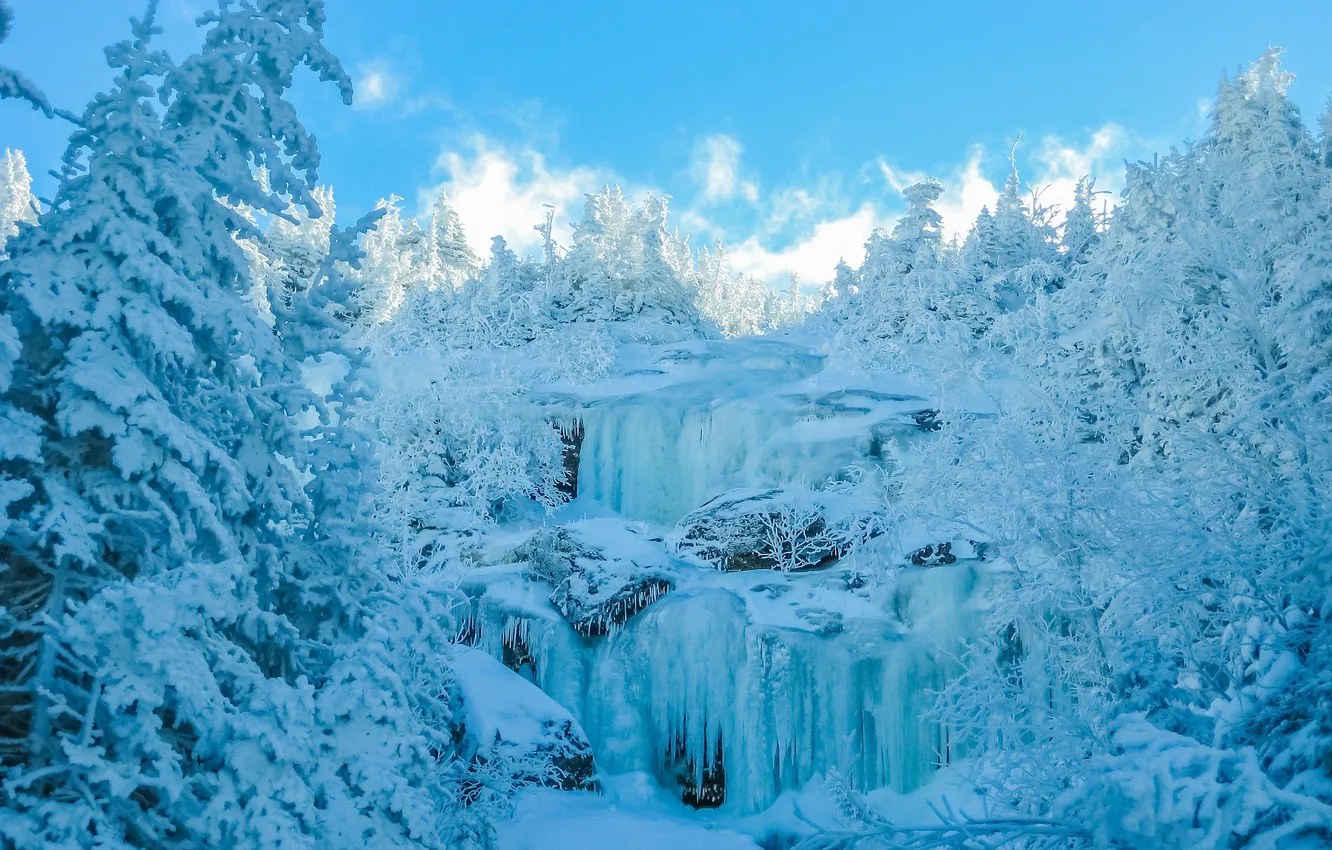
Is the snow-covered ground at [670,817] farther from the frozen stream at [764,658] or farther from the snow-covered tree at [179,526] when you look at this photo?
the snow-covered tree at [179,526]

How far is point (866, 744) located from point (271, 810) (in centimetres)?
1201

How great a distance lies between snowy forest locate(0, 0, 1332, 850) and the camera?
509 cm

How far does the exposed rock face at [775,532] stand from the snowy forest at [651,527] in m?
0.09

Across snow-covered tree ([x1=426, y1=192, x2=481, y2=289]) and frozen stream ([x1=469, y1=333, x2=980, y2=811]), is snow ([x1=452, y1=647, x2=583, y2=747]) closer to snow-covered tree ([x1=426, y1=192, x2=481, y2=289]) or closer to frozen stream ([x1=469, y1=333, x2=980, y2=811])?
frozen stream ([x1=469, y1=333, x2=980, y2=811])

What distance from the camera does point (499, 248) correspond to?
1135 inches

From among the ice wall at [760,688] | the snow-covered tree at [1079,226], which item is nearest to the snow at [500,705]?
the ice wall at [760,688]

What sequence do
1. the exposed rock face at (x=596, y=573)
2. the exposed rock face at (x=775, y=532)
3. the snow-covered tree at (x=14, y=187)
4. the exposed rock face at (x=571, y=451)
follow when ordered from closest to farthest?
the exposed rock face at (x=596, y=573) < the exposed rock face at (x=775, y=532) < the exposed rock face at (x=571, y=451) < the snow-covered tree at (x=14, y=187)

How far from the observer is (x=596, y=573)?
56.2 feet

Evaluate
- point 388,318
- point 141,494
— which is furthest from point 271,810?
point 388,318

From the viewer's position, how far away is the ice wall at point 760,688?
14953 millimetres

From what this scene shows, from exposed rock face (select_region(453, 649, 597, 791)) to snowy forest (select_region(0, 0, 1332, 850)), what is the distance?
0.19 ft

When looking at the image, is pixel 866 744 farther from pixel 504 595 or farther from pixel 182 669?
pixel 182 669

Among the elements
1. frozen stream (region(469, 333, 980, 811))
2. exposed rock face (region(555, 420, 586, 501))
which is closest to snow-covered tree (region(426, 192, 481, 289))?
exposed rock face (region(555, 420, 586, 501))

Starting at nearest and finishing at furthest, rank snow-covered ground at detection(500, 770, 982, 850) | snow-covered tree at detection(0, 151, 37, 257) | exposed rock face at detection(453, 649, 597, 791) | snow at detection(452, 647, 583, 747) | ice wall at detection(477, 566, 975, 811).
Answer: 1. exposed rock face at detection(453, 649, 597, 791)
2. snow at detection(452, 647, 583, 747)
3. snow-covered ground at detection(500, 770, 982, 850)
4. ice wall at detection(477, 566, 975, 811)
5. snow-covered tree at detection(0, 151, 37, 257)
